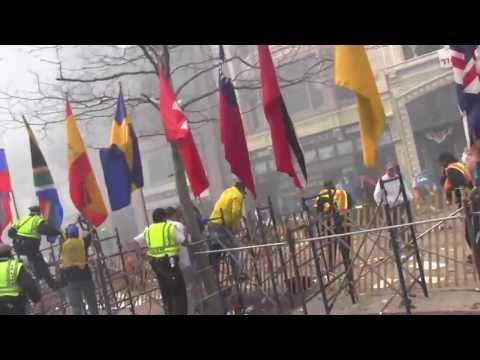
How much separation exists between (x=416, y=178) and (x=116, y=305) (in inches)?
564

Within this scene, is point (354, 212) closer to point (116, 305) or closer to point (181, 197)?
point (181, 197)

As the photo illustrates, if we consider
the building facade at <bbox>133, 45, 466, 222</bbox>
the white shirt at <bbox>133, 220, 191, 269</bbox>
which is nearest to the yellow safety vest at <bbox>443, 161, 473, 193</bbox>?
the white shirt at <bbox>133, 220, 191, 269</bbox>

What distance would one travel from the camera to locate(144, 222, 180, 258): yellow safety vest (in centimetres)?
679

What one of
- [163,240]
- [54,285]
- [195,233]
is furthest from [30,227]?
[163,240]

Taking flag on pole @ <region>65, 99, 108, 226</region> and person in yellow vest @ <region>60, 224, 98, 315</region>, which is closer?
person in yellow vest @ <region>60, 224, 98, 315</region>

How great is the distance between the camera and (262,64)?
689 cm

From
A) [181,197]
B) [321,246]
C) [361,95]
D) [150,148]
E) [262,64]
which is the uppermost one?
[150,148]

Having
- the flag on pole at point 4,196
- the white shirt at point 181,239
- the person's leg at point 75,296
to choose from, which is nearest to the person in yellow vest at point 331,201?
the white shirt at point 181,239

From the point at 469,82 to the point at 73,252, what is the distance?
5.81m

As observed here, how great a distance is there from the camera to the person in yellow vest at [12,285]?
623 centimetres

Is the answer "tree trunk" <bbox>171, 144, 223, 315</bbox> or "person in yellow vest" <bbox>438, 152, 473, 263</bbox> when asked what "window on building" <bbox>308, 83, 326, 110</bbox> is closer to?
"tree trunk" <bbox>171, 144, 223, 315</bbox>

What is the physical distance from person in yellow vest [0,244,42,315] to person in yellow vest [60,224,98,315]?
1794 mm

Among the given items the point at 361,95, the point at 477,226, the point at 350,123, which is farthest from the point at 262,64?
the point at 350,123

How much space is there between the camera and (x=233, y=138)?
7.35 metres
